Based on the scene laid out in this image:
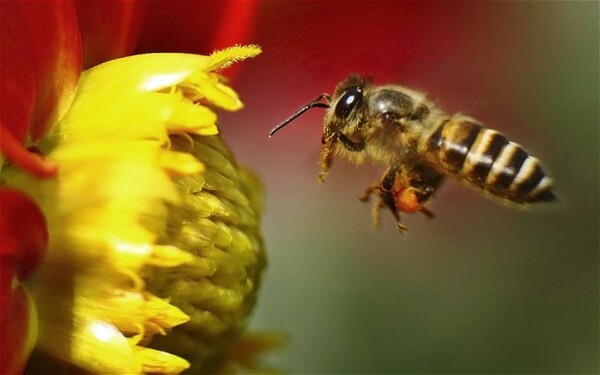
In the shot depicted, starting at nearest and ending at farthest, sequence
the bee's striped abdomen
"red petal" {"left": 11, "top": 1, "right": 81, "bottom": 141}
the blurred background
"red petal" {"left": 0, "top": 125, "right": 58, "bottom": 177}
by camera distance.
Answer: "red petal" {"left": 0, "top": 125, "right": 58, "bottom": 177} < "red petal" {"left": 11, "top": 1, "right": 81, "bottom": 141} < the bee's striped abdomen < the blurred background

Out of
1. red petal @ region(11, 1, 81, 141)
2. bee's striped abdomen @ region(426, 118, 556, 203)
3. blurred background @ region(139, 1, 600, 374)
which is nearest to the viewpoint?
red petal @ region(11, 1, 81, 141)

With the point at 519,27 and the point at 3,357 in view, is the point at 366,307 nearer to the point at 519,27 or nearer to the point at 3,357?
the point at 519,27

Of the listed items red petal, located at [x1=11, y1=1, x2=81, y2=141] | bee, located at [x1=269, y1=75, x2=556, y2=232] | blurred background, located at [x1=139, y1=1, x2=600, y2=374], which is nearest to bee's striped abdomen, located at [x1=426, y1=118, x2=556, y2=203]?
bee, located at [x1=269, y1=75, x2=556, y2=232]

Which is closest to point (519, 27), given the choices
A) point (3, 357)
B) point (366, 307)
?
point (366, 307)

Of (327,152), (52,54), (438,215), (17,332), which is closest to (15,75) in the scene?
(52,54)

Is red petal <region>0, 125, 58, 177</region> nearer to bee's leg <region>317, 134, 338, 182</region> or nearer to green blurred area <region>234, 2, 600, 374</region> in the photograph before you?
bee's leg <region>317, 134, 338, 182</region>

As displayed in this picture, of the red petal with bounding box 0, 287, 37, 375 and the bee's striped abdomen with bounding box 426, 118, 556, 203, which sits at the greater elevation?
the bee's striped abdomen with bounding box 426, 118, 556, 203
